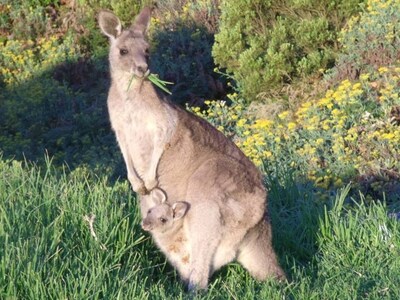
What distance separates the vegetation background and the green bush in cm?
2

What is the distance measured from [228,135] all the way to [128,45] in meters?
5.69

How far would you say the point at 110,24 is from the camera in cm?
668

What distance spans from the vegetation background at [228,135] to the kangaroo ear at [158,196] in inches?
8.7

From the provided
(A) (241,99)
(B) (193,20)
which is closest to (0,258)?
(A) (241,99)

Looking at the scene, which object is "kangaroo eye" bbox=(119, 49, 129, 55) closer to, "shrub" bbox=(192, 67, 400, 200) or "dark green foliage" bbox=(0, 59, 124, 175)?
"shrub" bbox=(192, 67, 400, 200)

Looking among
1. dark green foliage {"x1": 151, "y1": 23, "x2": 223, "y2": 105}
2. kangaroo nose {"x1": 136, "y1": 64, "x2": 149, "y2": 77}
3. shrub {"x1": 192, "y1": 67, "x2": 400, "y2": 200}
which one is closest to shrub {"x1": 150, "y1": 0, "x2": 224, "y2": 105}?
dark green foliage {"x1": 151, "y1": 23, "x2": 223, "y2": 105}

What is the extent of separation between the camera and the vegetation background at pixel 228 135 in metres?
5.73

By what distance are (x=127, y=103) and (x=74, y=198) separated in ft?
2.28

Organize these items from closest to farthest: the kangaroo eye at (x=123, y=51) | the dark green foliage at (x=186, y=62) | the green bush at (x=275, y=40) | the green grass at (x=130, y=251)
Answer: the green grass at (x=130, y=251)
the kangaroo eye at (x=123, y=51)
the green bush at (x=275, y=40)
the dark green foliage at (x=186, y=62)

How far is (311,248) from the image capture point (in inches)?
271

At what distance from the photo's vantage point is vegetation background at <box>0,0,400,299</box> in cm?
573

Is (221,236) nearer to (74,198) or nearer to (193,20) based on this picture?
(74,198)

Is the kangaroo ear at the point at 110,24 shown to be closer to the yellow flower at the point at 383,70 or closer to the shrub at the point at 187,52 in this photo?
the yellow flower at the point at 383,70

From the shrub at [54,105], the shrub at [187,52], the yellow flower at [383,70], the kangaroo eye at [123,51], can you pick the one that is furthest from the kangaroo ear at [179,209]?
the shrub at [187,52]
